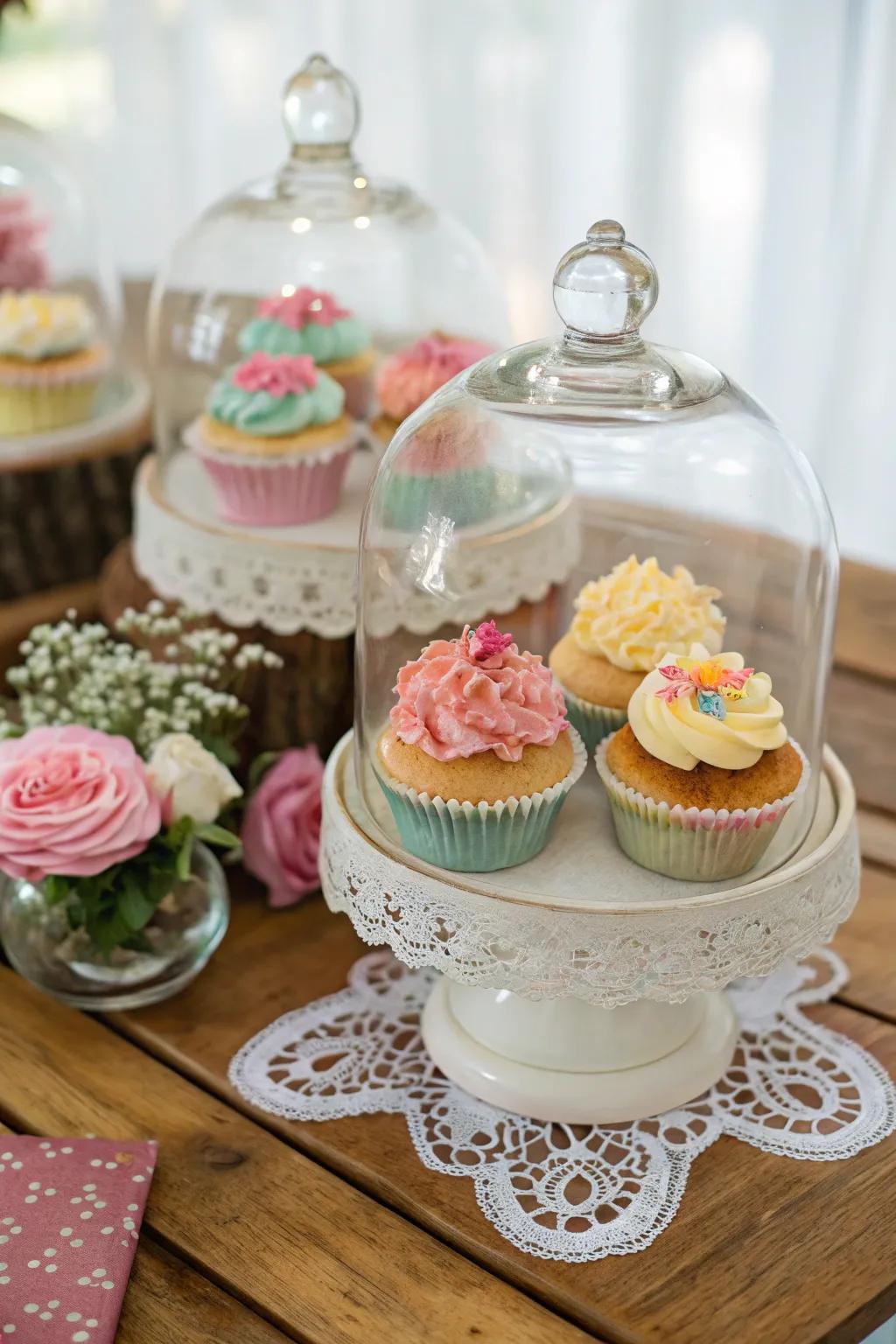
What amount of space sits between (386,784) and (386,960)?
281 millimetres

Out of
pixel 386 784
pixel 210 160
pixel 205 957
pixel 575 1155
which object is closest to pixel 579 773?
pixel 386 784

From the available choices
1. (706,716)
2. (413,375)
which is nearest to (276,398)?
(413,375)

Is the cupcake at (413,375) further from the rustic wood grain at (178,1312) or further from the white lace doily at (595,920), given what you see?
the rustic wood grain at (178,1312)

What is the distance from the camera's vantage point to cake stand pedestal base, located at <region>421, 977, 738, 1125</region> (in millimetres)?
1035

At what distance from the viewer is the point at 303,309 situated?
144 cm

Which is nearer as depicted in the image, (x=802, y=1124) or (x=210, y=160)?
(x=802, y=1124)

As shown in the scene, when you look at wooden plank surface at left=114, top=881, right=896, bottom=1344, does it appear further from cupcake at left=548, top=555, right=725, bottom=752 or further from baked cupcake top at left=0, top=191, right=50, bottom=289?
baked cupcake top at left=0, top=191, right=50, bottom=289

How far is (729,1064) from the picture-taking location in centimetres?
110

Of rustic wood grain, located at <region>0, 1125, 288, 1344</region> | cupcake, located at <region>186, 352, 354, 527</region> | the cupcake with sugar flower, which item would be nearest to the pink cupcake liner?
cupcake, located at <region>186, 352, 354, 527</region>

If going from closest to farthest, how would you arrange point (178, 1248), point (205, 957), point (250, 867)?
point (178, 1248) < point (205, 957) < point (250, 867)

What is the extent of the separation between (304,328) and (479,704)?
0.62 meters

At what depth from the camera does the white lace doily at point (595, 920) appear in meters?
0.92

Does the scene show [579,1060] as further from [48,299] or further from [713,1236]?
[48,299]

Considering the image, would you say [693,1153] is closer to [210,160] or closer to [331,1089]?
[331,1089]
